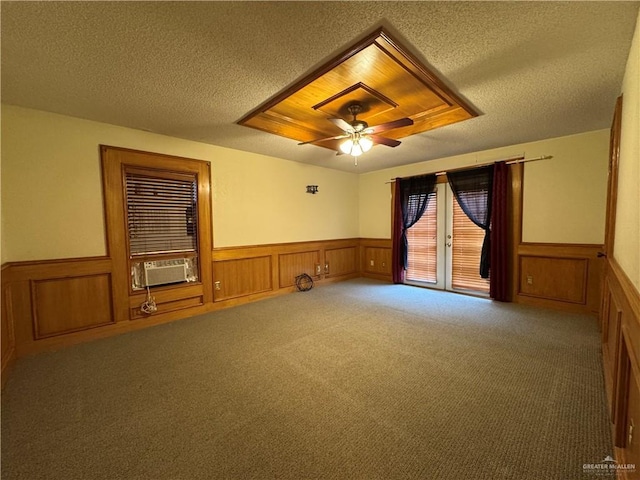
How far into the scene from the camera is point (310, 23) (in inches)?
59.4

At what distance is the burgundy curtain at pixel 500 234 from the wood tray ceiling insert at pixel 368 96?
162cm

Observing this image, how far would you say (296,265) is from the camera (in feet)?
15.9

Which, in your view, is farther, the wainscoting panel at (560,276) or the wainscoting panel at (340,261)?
the wainscoting panel at (340,261)

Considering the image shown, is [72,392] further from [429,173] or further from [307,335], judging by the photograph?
[429,173]

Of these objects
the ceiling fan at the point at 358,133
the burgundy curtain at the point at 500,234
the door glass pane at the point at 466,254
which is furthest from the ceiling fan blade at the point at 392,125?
the door glass pane at the point at 466,254

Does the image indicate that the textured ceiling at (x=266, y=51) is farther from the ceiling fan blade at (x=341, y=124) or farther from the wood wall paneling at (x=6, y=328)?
the wood wall paneling at (x=6, y=328)

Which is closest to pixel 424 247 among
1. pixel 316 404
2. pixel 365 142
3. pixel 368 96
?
pixel 365 142

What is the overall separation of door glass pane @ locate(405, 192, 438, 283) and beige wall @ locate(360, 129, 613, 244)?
1100 mm

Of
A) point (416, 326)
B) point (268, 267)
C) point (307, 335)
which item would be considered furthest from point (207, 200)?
point (416, 326)

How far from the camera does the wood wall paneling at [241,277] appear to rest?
3.86 meters

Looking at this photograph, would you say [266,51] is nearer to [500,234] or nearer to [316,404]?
[316,404]

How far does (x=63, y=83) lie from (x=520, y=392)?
416 cm

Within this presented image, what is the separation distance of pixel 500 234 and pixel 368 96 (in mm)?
2952

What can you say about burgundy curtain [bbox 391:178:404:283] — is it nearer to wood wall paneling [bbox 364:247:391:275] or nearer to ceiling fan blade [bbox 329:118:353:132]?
wood wall paneling [bbox 364:247:391:275]
